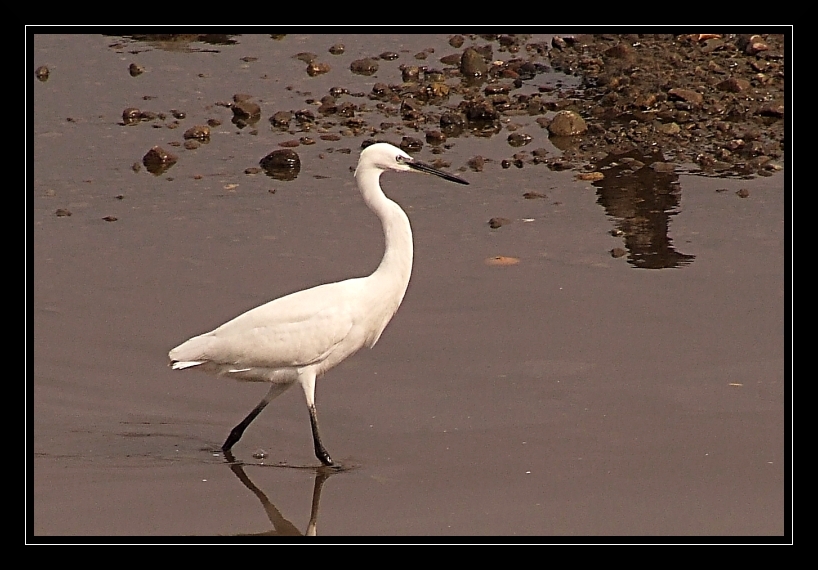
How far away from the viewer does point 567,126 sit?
1127 centimetres

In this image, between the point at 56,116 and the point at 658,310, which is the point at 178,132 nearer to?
the point at 56,116

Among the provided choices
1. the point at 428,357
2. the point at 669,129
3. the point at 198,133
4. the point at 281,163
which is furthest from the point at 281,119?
the point at 428,357

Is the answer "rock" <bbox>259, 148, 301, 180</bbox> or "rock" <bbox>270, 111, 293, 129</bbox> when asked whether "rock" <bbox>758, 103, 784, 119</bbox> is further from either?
"rock" <bbox>270, 111, 293, 129</bbox>

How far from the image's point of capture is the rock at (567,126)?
37.0 feet

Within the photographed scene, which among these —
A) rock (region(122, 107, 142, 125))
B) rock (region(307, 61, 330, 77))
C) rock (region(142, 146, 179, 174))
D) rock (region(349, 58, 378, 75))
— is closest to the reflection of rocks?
rock (region(142, 146, 179, 174))

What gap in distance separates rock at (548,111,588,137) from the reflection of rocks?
657 mm

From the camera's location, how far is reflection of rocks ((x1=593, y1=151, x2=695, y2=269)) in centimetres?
843

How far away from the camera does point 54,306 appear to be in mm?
7699

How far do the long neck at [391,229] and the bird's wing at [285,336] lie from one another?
21 centimetres

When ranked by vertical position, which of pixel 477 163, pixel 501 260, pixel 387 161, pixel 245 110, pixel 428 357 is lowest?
pixel 428 357

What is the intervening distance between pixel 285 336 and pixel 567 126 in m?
5.96

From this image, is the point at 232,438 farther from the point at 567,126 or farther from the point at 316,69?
the point at 316,69

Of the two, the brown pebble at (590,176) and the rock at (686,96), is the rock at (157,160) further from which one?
the rock at (686,96)

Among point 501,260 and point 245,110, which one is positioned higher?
point 245,110
